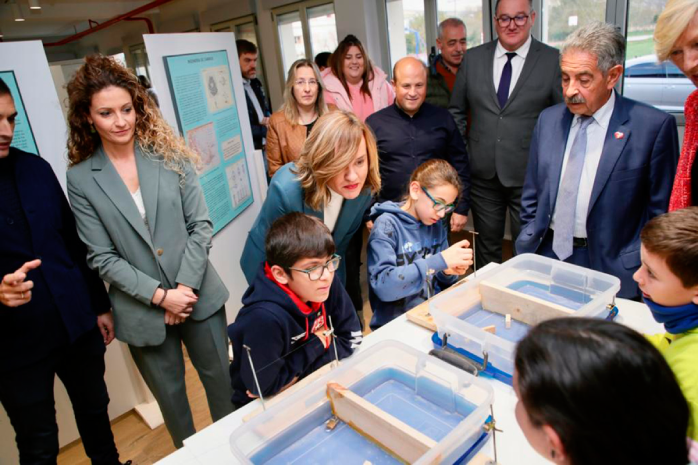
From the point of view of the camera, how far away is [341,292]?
159 cm

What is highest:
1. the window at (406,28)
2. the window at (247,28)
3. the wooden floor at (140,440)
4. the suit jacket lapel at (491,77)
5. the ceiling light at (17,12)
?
the ceiling light at (17,12)

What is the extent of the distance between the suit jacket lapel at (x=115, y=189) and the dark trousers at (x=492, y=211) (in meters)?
1.95

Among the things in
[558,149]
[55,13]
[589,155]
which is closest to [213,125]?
[558,149]

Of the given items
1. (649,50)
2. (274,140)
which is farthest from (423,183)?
(649,50)

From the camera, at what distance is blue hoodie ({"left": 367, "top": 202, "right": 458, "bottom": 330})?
5.64 ft

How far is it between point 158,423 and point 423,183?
6.03ft

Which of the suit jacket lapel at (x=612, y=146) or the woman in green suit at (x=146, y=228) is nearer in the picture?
the woman in green suit at (x=146, y=228)

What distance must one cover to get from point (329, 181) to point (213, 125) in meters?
1.16

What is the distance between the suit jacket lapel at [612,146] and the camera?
183 centimetres

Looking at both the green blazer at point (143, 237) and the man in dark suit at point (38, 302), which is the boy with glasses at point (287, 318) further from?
the man in dark suit at point (38, 302)

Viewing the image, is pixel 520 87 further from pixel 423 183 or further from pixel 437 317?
pixel 437 317

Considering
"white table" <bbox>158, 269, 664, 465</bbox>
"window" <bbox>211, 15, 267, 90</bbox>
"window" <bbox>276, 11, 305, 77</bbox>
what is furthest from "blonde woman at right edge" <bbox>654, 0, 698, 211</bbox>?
"window" <bbox>211, 15, 267, 90</bbox>

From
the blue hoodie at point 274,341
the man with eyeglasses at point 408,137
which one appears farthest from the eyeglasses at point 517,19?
the blue hoodie at point 274,341

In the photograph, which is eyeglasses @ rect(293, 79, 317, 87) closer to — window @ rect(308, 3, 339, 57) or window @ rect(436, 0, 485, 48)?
window @ rect(436, 0, 485, 48)
